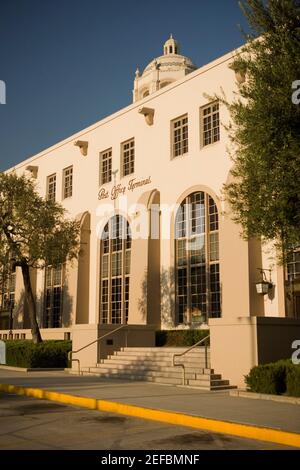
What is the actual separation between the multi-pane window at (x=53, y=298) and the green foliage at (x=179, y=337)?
10.4m

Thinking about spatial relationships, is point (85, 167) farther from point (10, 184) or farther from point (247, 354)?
point (247, 354)

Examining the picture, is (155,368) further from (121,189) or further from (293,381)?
(121,189)

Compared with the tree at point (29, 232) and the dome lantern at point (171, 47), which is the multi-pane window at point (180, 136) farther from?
the dome lantern at point (171, 47)

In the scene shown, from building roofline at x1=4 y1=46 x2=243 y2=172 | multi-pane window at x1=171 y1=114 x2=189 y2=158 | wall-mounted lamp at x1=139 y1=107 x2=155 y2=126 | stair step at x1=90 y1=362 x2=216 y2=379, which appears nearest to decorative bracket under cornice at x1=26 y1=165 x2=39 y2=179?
building roofline at x1=4 y1=46 x2=243 y2=172

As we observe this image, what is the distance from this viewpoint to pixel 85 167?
108ft

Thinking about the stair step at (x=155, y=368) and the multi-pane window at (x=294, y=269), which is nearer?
the stair step at (x=155, y=368)

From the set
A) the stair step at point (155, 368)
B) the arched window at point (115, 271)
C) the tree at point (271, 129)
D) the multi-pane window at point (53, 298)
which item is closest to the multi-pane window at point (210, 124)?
the arched window at point (115, 271)

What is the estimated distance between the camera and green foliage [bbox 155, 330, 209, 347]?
2253cm

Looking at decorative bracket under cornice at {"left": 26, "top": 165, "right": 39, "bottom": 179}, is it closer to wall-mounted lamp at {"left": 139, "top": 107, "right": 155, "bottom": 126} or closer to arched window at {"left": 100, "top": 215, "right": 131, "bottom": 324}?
arched window at {"left": 100, "top": 215, "right": 131, "bottom": 324}

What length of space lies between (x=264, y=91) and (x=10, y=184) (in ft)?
49.7

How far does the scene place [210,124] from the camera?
25109 mm

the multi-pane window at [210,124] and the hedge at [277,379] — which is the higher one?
the multi-pane window at [210,124]

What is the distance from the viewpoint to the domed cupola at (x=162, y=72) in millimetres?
70875

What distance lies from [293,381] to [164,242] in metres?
14.2
